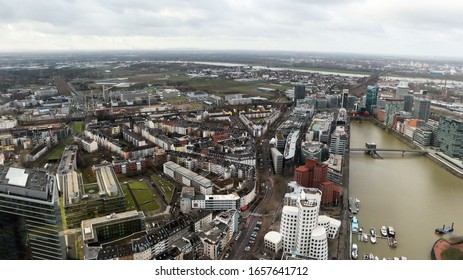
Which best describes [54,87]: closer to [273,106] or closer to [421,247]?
[273,106]

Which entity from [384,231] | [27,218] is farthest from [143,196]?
[384,231]

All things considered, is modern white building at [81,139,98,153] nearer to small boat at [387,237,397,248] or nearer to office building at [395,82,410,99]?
small boat at [387,237,397,248]

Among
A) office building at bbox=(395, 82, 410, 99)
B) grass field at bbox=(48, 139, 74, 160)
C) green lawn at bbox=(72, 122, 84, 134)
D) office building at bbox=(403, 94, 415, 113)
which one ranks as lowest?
grass field at bbox=(48, 139, 74, 160)

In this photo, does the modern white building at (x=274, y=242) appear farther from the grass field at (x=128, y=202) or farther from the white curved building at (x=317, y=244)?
the grass field at (x=128, y=202)

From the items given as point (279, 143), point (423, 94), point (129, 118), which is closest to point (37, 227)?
point (279, 143)

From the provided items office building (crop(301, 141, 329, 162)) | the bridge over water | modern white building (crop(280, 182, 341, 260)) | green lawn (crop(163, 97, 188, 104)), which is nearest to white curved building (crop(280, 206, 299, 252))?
modern white building (crop(280, 182, 341, 260))

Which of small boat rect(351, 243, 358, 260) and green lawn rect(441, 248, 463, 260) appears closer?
green lawn rect(441, 248, 463, 260)
